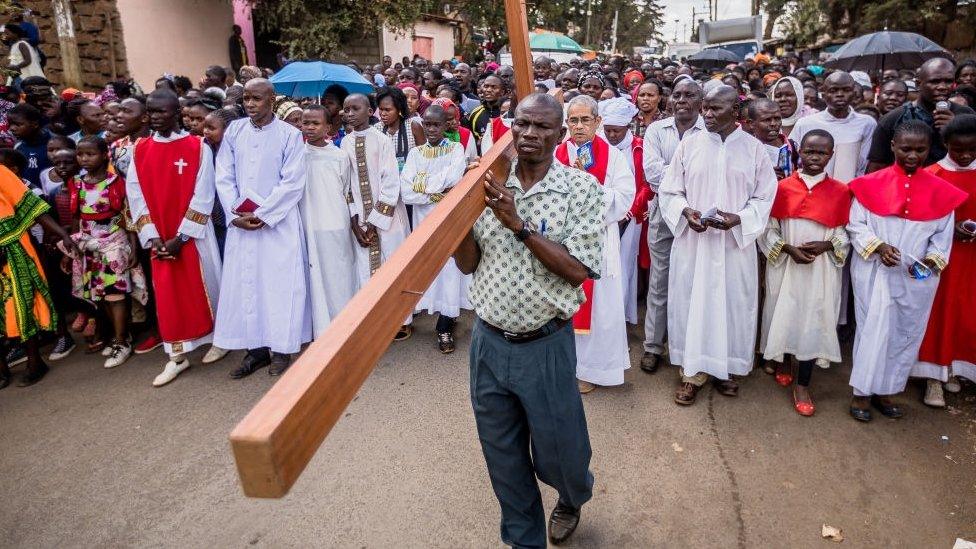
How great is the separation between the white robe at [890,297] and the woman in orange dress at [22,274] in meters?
6.01

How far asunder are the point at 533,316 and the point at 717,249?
2220mm

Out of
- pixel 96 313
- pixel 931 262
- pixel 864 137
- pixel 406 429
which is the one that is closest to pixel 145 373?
pixel 96 313

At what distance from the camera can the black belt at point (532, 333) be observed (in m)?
2.35

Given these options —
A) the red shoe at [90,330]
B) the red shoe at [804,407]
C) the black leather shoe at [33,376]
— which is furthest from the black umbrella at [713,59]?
the black leather shoe at [33,376]

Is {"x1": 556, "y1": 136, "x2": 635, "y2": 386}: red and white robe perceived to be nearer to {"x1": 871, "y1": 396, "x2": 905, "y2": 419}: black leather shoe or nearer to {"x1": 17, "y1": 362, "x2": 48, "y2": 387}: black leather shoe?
{"x1": 871, "y1": 396, "x2": 905, "y2": 419}: black leather shoe

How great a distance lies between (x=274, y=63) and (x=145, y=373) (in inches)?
659

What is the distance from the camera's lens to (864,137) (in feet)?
15.6

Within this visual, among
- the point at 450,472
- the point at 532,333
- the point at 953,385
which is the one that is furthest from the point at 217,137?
the point at 953,385

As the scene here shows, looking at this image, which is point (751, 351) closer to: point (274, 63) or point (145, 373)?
point (145, 373)

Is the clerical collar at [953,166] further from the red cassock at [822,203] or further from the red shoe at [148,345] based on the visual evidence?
the red shoe at [148,345]

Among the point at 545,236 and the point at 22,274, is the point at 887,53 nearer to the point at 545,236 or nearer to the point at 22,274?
the point at 545,236

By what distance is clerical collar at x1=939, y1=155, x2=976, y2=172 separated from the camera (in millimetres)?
3771

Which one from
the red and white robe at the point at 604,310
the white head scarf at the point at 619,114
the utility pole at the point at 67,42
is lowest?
the red and white robe at the point at 604,310

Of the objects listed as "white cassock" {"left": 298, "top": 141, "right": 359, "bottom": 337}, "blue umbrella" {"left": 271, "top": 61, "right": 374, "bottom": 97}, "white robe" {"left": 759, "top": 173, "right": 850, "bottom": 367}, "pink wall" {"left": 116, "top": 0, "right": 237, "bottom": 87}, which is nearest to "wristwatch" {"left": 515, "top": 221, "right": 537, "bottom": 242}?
"white robe" {"left": 759, "top": 173, "right": 850, "bottom": 367}
